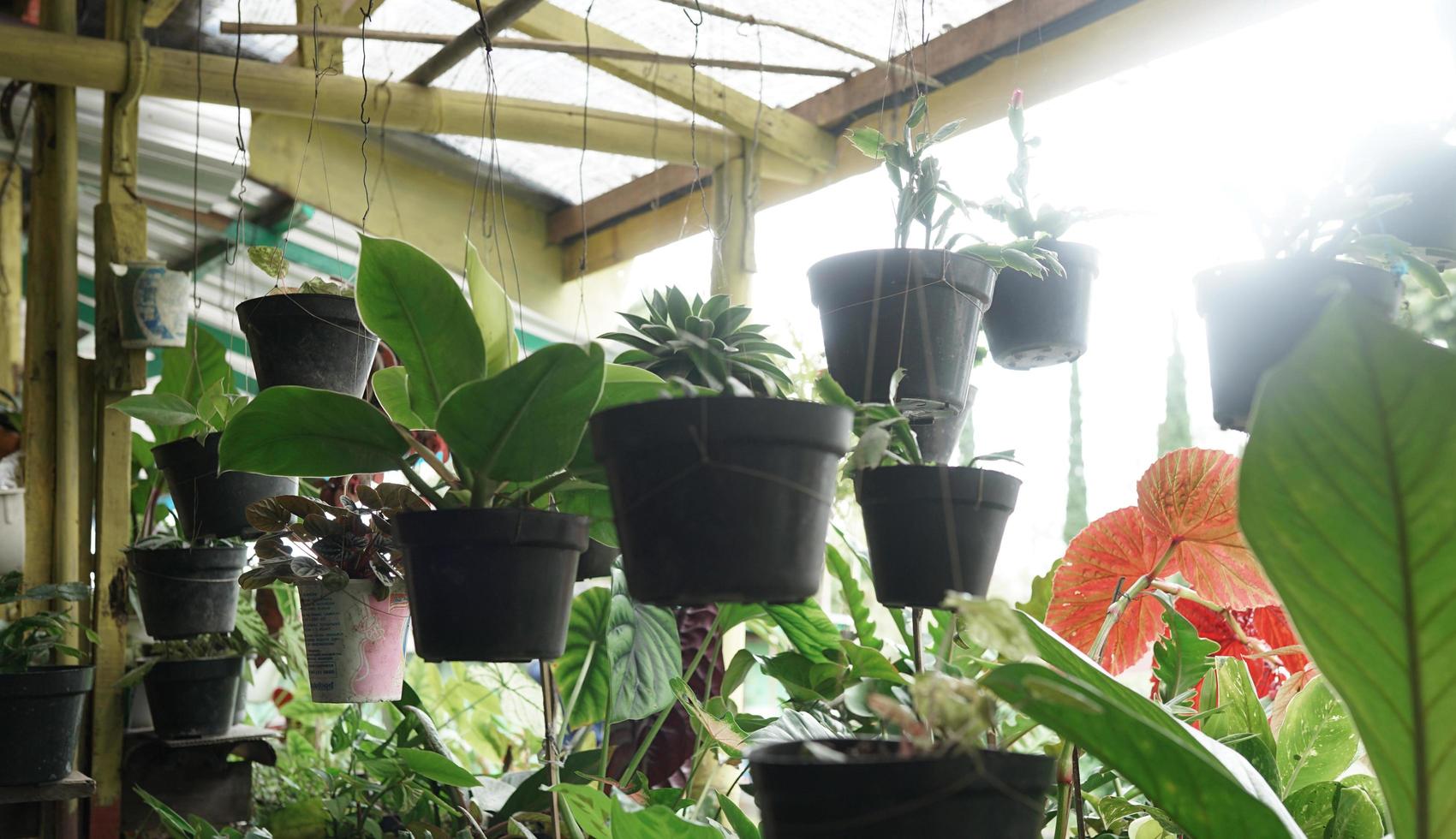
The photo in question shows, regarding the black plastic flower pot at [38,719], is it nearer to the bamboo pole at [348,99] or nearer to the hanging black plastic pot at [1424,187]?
the bamboo pole at [348,99]

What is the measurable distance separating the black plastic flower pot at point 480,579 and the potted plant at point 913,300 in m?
0.39

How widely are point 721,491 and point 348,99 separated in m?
2.17

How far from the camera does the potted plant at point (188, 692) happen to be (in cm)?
248

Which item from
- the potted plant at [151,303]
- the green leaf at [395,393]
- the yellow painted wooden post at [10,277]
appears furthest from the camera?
the yellow painted wooden post at [10,277]

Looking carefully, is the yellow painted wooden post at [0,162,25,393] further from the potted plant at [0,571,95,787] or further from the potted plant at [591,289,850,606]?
the potted plant at [591,289,850,606]

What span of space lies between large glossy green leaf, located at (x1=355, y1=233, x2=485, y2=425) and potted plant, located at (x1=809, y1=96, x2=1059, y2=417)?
41cm

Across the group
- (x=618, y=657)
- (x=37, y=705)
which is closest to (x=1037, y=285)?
(x=618, y=657)

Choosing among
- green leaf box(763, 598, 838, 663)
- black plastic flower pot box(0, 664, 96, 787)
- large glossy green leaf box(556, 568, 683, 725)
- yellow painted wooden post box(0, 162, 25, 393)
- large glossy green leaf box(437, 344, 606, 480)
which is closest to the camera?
large glossy green leaf box(437, 344, 606, 480)

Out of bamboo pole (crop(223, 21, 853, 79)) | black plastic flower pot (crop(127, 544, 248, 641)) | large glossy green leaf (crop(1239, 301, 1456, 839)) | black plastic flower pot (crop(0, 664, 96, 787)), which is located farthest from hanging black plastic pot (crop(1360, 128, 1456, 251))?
black plastic flower pot (crop(0, 664, 96, 787))

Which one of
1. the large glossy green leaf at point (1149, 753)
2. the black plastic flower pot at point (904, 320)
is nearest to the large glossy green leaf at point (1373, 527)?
the large glossy green leaf at point (1149, 753)

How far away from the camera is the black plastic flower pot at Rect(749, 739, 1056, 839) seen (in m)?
0.79

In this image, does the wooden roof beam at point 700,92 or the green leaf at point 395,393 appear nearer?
the green leaf at point 395,393

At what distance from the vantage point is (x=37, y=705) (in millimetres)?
2180

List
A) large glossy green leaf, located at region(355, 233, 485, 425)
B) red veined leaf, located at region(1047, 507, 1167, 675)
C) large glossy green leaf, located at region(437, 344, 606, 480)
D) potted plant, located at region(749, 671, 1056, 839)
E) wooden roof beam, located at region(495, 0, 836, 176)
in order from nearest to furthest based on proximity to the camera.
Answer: potted plant, located at region(749, 671, 1056, 839) < large glossy green leaf, located at region(437, 344, 606, 480) < large glossy green leaf, located at region(355, 233, 485, 425) < red veined leaf, located at region(1047, 507, 1167, 675) < wooden roof beam, located at region(495, 0, 836, 176)
